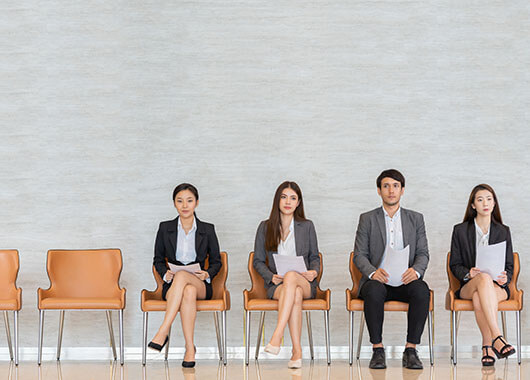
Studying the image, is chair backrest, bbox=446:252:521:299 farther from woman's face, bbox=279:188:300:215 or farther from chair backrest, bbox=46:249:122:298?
chair backrest, bbox=46:249:122:298

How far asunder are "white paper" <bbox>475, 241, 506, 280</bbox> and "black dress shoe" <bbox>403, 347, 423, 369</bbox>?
2.84 ft

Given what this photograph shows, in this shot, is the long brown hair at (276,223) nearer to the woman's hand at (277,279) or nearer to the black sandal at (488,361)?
the woman's hand at (277,279)

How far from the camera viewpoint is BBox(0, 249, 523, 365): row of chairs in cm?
555

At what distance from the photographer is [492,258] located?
5559mm

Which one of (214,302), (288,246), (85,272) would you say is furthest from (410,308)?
(85,272)

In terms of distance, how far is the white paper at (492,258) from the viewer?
5.52 m

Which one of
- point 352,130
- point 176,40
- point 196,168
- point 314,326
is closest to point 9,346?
point 196,168

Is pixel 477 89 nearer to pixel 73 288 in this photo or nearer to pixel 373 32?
pixel 373 32

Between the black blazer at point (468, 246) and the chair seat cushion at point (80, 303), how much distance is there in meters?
2.64

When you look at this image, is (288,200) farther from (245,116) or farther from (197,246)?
(245,116)

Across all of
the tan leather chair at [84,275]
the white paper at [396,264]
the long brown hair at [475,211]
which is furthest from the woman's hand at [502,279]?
the tan leather chair at [84,275]

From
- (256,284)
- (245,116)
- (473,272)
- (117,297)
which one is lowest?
(117,297)

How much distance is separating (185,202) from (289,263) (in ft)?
3.19

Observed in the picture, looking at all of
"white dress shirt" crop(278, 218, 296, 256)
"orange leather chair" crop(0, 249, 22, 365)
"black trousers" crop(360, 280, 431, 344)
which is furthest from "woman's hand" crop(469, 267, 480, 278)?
"orange leather chair" crop(0, 249, 22, 365)
